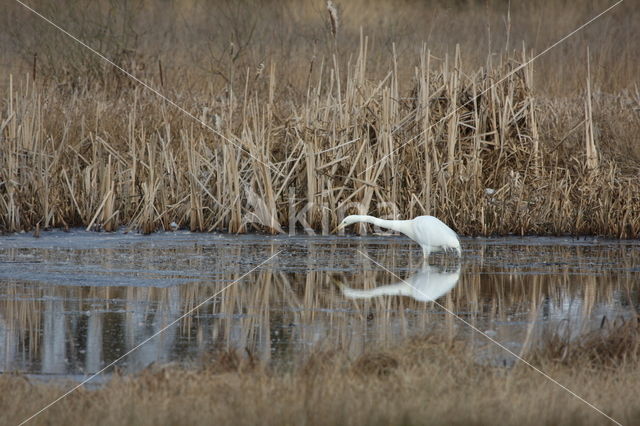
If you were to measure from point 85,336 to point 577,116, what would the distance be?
34.3 ft

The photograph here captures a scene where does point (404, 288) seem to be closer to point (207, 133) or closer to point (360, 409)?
point (360, 409)

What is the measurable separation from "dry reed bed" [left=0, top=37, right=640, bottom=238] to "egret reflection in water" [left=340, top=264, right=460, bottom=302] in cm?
261

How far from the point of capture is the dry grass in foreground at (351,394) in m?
4.56

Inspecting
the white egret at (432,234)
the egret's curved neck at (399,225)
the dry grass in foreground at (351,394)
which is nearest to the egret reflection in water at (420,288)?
the white egret at (432,234)

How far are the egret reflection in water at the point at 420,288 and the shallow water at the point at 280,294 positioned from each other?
0.02 m

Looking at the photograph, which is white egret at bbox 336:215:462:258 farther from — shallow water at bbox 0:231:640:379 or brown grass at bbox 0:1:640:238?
brown grass at bbox 0:1:640:238

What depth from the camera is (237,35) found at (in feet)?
60.8

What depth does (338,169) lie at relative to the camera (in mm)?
12508

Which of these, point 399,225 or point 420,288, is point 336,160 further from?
point 420,288

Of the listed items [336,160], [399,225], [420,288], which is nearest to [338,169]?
[336,160]

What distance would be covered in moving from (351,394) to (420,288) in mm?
3827

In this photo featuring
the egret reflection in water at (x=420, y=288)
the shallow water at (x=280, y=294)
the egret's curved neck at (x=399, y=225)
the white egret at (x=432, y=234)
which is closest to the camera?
the shallow water at (x=280, y=294)

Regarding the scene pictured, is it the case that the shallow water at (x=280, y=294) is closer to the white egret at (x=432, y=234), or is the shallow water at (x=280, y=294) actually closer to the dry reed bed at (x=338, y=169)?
the white egret at (x=432, y=234)

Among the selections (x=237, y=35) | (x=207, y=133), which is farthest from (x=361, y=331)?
(x=237, y=35)
